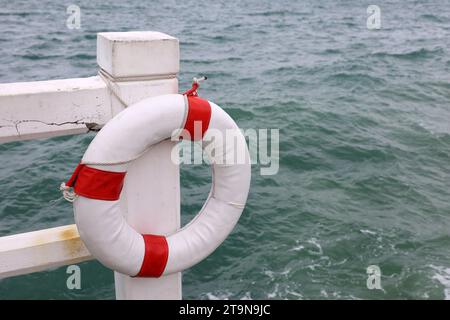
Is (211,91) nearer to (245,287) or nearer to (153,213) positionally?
(245,287)

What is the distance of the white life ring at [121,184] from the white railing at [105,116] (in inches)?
3.6

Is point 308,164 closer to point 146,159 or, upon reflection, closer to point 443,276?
point 443,276

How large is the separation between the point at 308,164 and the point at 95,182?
500 centimetres

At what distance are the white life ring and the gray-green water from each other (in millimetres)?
2003

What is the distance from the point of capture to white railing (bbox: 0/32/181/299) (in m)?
1.97

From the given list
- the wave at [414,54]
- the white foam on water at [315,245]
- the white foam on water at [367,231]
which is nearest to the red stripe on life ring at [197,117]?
the white foam on water at [315,245]

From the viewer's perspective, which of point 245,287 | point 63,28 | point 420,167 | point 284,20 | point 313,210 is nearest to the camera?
point 245,287

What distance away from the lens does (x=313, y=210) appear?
5488 millimetres

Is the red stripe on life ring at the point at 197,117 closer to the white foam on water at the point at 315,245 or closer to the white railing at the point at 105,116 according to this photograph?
the white railing at the point at 105,116

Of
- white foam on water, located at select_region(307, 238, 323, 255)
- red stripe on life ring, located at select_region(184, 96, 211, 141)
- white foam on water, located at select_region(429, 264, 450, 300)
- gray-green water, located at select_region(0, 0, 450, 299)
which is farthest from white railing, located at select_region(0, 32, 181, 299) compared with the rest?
white foam on water, located at select_region(429, 264, 450, 300)

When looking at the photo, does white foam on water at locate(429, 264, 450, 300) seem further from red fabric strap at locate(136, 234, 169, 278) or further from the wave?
the wave

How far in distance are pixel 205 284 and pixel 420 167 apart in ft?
12.1

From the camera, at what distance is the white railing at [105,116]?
1973 mm
